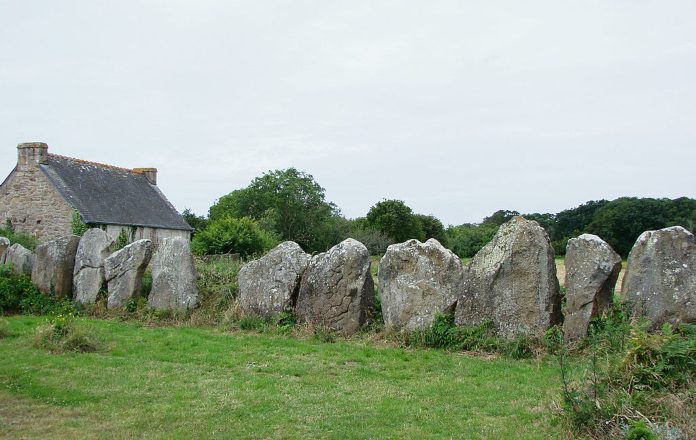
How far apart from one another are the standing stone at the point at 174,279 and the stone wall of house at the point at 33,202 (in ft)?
A: 53.8

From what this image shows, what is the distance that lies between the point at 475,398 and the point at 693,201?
144 ft

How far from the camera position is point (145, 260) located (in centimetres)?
1534

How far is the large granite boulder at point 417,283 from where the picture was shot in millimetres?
11750

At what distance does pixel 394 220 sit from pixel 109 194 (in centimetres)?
2679

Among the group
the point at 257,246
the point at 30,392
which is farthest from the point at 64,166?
the point at 30,392

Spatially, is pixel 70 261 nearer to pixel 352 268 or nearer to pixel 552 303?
pixel 352 268

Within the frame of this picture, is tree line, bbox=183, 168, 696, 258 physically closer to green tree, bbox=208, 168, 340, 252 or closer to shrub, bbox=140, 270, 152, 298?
green tree, bbox=208, 168, 340, 252

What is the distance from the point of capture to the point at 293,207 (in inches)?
2192

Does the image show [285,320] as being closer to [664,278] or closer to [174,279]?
[174,279]

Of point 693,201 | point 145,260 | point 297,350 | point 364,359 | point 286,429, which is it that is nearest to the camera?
point 286,429

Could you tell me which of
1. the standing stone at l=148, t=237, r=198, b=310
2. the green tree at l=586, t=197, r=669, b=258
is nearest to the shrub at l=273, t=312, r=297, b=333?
the standing stone at l=148, t=237, r=198, b=310

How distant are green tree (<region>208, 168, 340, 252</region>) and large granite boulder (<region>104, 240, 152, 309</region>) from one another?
3768cm

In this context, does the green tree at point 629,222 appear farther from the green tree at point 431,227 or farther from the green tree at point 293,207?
the green tree at point 293,207

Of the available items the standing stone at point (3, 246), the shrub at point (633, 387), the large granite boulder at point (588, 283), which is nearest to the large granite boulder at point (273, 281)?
the large granite boulder at point (588, 283)
